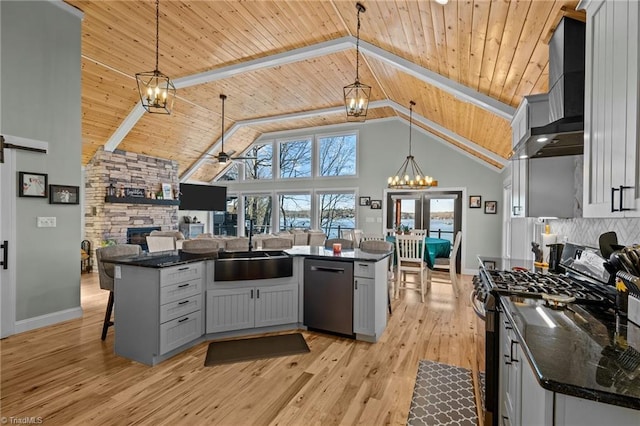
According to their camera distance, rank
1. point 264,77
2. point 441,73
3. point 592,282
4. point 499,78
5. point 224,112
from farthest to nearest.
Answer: point 224,112, point 264,77, point 441,73, point 499,78, point 592,282

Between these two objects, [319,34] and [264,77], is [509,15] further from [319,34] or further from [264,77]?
[264,77]

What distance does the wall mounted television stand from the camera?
8.85 meters

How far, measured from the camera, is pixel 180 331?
293 cm

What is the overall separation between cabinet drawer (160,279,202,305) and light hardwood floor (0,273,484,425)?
574mm

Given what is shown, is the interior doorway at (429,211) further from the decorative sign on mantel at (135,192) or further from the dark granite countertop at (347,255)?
the decorative sign on mantel at (135,192)

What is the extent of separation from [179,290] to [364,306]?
1.89 metres

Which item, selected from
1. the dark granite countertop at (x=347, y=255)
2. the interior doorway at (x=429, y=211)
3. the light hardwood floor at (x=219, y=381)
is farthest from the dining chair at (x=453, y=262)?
the dark granite countertop at (x=347, y=255)

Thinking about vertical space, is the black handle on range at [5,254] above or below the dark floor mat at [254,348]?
above

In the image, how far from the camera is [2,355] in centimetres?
289

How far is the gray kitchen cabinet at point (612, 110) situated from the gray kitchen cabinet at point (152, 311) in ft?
10.4

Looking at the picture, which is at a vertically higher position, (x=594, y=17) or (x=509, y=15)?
(x=509, y=15)

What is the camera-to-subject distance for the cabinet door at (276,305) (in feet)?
11.2

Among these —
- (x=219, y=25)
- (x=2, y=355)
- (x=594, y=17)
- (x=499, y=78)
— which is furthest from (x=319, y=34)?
(x=2, y=355)

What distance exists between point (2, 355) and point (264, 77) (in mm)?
5274
